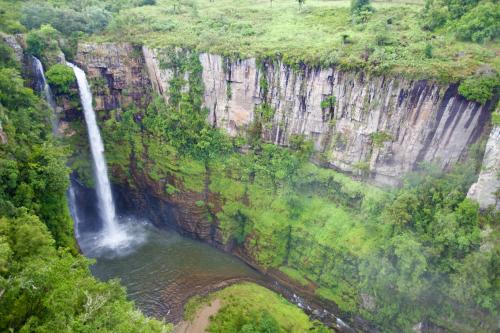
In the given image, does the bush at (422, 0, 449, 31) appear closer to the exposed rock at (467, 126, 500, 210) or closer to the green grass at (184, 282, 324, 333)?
the exposed rock at (467, 126, 500, 210)

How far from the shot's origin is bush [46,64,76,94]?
26859 mm

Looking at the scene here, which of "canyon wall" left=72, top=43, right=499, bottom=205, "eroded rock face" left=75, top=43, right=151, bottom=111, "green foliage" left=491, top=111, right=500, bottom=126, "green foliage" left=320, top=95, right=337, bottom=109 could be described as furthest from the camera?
"eroded rock face" left=75, top=43, right=151, bottom=111

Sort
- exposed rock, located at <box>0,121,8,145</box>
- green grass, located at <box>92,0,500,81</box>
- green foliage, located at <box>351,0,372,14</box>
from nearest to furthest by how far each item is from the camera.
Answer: exposed rock, located at <box>0,121,8,145</box>
green grass, located at <box>92,0,500,81</box>
green foliage, located at <box>351,0,372,14</box>

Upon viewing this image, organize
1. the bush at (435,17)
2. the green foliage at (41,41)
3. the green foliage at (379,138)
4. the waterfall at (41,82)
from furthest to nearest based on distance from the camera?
the waterfall at (41,82)
the bush at (435,17)
the green foliage at (41,41)
the green foliage at (379,138)

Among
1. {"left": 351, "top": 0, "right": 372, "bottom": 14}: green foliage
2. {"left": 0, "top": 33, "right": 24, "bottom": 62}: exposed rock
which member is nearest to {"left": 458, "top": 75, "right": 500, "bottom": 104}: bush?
{"left": 351, "top": 0, "right": 372, "bottom": 14}: green foliage

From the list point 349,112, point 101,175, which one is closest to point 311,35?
point 349,112

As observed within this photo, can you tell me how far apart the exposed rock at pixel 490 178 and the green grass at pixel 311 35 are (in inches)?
163

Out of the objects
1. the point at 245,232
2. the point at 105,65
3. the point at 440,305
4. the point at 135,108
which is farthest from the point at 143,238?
the point at 440,305

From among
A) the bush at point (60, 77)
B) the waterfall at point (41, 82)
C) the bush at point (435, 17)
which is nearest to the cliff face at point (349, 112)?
the bush at point (60, 77)

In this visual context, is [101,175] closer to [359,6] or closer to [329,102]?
[329,102]

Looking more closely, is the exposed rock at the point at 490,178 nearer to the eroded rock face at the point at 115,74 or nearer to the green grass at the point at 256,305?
the green grass at the point at 256,305

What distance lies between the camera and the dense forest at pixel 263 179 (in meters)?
17.5

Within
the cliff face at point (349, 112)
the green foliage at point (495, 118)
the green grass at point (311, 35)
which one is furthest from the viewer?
the green grass at point (311, 35)

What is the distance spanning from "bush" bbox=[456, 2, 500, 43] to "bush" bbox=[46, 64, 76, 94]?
2714cm
